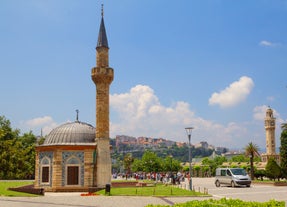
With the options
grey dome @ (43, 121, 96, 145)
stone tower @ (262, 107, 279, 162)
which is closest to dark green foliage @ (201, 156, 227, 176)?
stone tower @ (262, 107, 279, 162)

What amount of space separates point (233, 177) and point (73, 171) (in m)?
14.9

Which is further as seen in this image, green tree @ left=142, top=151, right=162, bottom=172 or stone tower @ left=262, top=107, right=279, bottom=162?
stone tower @ left=262, top=107, right=279, bottom=162

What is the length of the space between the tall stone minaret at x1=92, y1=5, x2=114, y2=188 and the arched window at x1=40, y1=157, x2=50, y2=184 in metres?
4.81

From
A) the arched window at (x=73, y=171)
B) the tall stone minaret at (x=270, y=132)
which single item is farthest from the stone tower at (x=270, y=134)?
the arched window at (x=73, y=171)

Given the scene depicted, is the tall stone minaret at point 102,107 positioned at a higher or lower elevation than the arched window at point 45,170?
higher

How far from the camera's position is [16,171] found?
4950 cm

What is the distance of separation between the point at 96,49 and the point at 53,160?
12.1 metres

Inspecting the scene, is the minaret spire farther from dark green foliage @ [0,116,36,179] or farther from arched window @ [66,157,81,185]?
dark green foliage @ [0,116,36,179]

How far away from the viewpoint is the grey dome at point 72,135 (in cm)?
3330

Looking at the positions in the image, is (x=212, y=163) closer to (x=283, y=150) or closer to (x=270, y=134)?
(x=270, y=134)

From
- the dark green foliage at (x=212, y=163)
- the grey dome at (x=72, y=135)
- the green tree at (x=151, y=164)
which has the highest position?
the grey dome at (x=72, y=135)

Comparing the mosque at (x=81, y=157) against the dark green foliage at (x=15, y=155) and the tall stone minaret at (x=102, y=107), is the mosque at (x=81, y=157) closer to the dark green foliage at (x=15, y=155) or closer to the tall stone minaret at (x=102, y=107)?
the tall stone minaret at (x=102, y=107)

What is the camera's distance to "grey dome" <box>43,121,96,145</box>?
3330 cm

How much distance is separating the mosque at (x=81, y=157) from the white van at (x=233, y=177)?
10.9 metres
